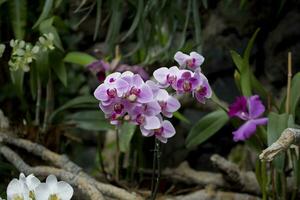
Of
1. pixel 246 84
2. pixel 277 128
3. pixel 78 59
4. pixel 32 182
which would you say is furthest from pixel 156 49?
pixel 32 182

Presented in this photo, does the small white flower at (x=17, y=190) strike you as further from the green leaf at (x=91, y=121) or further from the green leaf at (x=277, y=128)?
the green leaf at (x=91, y=121)

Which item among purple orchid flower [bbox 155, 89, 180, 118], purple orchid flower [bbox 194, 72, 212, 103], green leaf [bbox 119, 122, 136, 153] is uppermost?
purple orchid flower [bbox 194, 72, 212, 103]

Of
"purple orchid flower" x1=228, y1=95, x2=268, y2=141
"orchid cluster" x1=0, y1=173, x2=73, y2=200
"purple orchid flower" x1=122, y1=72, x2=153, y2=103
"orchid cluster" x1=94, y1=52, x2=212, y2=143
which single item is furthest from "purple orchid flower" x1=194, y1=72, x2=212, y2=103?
"purple orchid flower" x1=228, y1=95, x2=268, y2=141

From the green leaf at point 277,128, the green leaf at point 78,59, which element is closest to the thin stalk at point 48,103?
the green leaf at point 78,59

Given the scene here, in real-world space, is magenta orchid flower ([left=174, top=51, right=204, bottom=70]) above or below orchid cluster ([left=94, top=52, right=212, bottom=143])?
above

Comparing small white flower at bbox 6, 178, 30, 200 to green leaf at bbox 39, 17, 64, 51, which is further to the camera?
green leaf at bbox 39, 17, 64, 51

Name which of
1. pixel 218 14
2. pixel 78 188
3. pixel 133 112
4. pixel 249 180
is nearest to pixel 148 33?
pixel 218 14

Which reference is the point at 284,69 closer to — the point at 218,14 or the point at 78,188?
the point at 218,14

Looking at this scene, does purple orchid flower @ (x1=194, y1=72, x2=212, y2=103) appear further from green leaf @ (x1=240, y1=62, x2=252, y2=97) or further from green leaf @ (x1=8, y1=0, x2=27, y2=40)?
green leaf @ (x1=8, y1=0, x2=27, y2=40)
